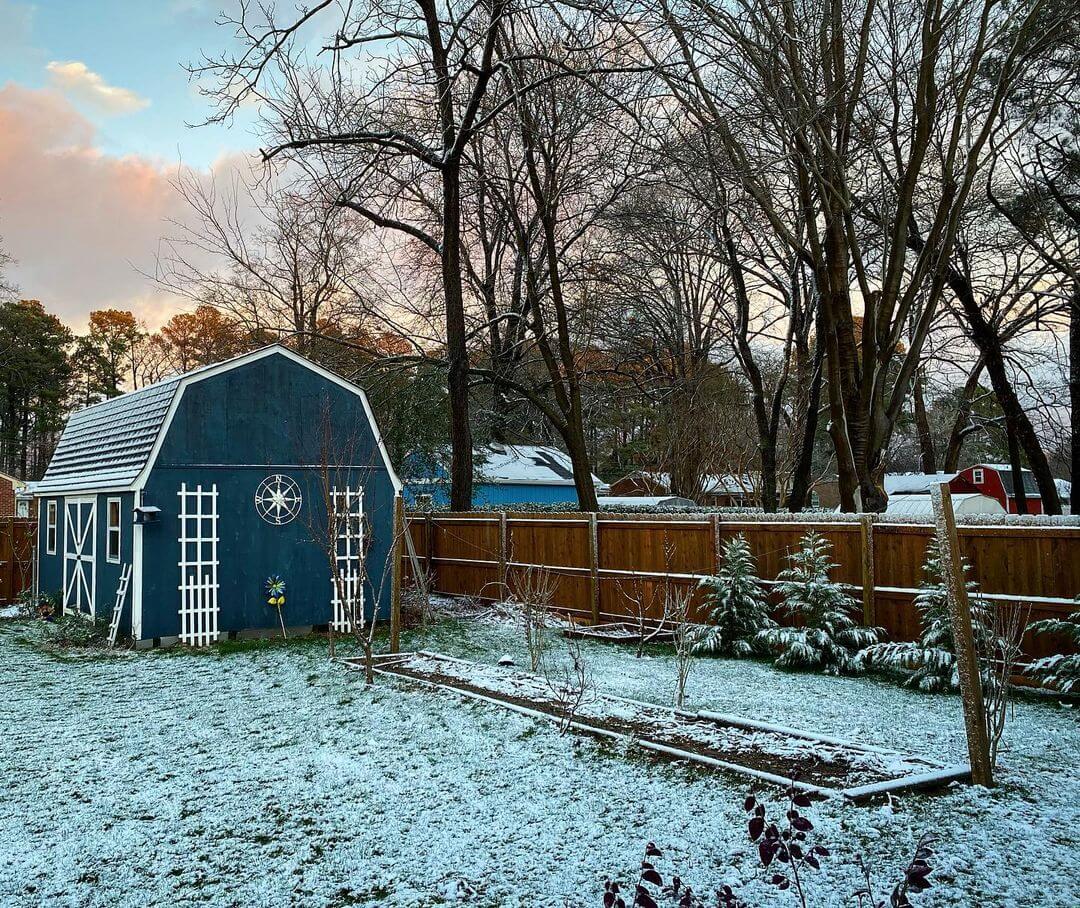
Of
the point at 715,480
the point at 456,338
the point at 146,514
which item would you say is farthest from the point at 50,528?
the point at 715,480

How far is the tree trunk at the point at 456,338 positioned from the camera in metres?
14.9

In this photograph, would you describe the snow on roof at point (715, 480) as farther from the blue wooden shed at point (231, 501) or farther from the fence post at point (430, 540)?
the blue wooden shed at point (231, 501)

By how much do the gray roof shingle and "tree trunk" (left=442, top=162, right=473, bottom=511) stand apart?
17.8 feet

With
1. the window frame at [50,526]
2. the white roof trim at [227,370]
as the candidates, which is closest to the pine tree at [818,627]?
the white roof trim at [227,370]

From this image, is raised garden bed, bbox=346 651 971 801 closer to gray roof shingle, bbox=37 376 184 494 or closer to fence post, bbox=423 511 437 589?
gray roof shingle, bbox=37 376 184 494

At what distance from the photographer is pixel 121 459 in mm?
11195

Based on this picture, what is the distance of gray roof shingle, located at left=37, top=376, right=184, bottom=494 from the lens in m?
10.7

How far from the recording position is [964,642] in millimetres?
4555

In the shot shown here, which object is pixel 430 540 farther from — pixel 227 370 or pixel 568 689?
pixel 568 689

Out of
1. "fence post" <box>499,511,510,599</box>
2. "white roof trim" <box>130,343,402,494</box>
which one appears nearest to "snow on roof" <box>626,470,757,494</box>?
"fence post" <box>499,511,510,599</box>

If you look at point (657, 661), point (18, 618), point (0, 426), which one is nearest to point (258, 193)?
point (18, 618)

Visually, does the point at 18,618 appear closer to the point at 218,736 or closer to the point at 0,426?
the point at 218,736

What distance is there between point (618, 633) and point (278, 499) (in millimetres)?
4962

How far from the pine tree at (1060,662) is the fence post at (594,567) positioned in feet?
18.8
